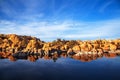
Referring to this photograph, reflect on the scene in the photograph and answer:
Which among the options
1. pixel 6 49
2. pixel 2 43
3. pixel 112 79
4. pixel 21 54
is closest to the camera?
pixel 112 79

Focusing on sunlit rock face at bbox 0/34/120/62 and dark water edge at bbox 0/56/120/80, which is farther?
sunlit rock face at bbox 0/34/120/62

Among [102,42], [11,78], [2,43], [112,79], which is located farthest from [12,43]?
[112,79]

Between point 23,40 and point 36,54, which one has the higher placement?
point 23,40

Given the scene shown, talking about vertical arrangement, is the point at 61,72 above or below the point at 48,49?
below

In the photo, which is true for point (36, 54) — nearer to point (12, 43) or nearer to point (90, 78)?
point (12, 43)

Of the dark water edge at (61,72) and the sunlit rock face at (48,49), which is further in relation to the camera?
the sunlit rock face at (48,49)

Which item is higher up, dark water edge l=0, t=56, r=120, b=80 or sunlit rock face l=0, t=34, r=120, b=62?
sunlit rock face l=0, t=34, r=120, b=62

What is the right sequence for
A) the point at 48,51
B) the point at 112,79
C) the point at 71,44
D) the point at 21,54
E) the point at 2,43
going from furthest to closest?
the point at 71,44 < the point at 2,43 < the point at 48,51 < the point at 21,54 < the point at 112,79

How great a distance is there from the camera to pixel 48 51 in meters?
79.6

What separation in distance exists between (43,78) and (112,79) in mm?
12658

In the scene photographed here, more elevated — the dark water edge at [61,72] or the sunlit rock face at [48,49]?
the sunlit rock face at [48,49]

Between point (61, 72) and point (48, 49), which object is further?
point (48, 49)

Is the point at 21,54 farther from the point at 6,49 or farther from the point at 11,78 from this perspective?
the point at 11,78

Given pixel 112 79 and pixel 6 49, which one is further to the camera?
pixel 6 49
